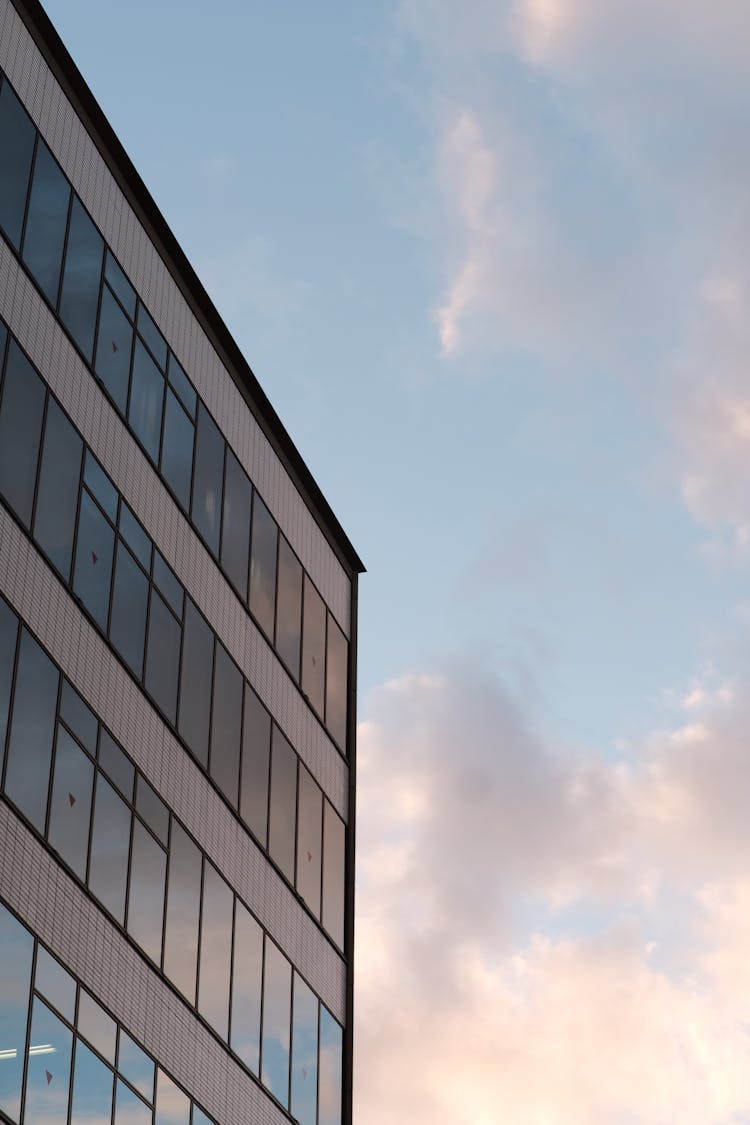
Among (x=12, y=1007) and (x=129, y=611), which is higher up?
(x=129, y=611)

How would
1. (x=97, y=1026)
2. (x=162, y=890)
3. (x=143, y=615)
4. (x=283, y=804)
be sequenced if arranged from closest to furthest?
1. (x=97, y=1026)
2. (x=162, y=890)
3. (x=143, y=615)
4. (x=283, y=804)

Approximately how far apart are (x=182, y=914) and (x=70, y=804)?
443 centimetres

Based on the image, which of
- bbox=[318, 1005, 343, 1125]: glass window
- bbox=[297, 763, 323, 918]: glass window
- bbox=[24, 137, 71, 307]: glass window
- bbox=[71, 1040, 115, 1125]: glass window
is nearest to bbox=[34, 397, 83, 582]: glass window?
bbox=[24, 137, 71, 307]: glass window

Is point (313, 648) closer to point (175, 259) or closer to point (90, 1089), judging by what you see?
point (175, 259)

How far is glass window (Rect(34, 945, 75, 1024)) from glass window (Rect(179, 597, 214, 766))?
269 inches

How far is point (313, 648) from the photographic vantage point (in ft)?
124

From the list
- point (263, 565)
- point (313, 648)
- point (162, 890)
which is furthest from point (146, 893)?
point (313, 648)

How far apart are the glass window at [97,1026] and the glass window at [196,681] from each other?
6387 mm

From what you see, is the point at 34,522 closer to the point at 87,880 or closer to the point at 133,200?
the point at 87,880

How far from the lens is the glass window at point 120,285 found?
30328mm

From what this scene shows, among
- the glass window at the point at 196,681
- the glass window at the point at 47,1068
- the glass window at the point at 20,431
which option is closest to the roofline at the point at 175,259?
the glass window at the point at 20,431

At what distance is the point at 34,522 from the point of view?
25.8 meters

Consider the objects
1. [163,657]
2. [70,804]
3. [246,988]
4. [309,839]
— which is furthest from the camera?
[309,839]

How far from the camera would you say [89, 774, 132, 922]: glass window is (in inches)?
1025
